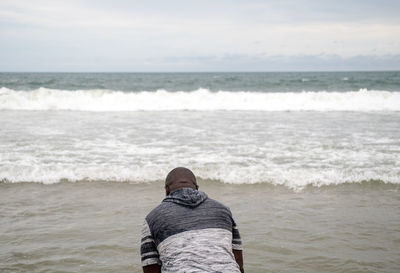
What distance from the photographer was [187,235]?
2.42 metres

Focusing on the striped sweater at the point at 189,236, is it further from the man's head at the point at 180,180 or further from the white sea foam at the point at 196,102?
the white sea foam at the point at 196,102

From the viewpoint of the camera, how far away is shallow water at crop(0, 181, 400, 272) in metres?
4.39

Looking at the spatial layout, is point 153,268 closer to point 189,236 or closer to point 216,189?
point 189,236

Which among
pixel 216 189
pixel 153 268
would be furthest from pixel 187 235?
pixel 216 189

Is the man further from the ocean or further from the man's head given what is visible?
the ocean

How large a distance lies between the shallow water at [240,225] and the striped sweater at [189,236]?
188 cm

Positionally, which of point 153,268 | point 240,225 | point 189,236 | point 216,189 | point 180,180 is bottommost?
point 240,225

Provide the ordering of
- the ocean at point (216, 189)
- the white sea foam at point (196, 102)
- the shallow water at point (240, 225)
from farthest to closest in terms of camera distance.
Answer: the white sea foam at point (196, 102), the ocean at point (216, 189), the shallow water at point (240, 225)

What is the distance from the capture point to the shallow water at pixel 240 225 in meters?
4.39

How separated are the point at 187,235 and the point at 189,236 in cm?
1

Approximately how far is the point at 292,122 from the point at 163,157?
7986 millimetres

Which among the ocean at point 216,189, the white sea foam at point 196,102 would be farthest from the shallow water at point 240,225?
the white sea foam at point 196,102

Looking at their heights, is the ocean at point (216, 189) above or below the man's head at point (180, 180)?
below

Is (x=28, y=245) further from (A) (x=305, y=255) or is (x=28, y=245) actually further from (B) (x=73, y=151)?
(B) (x=73, y=151)
